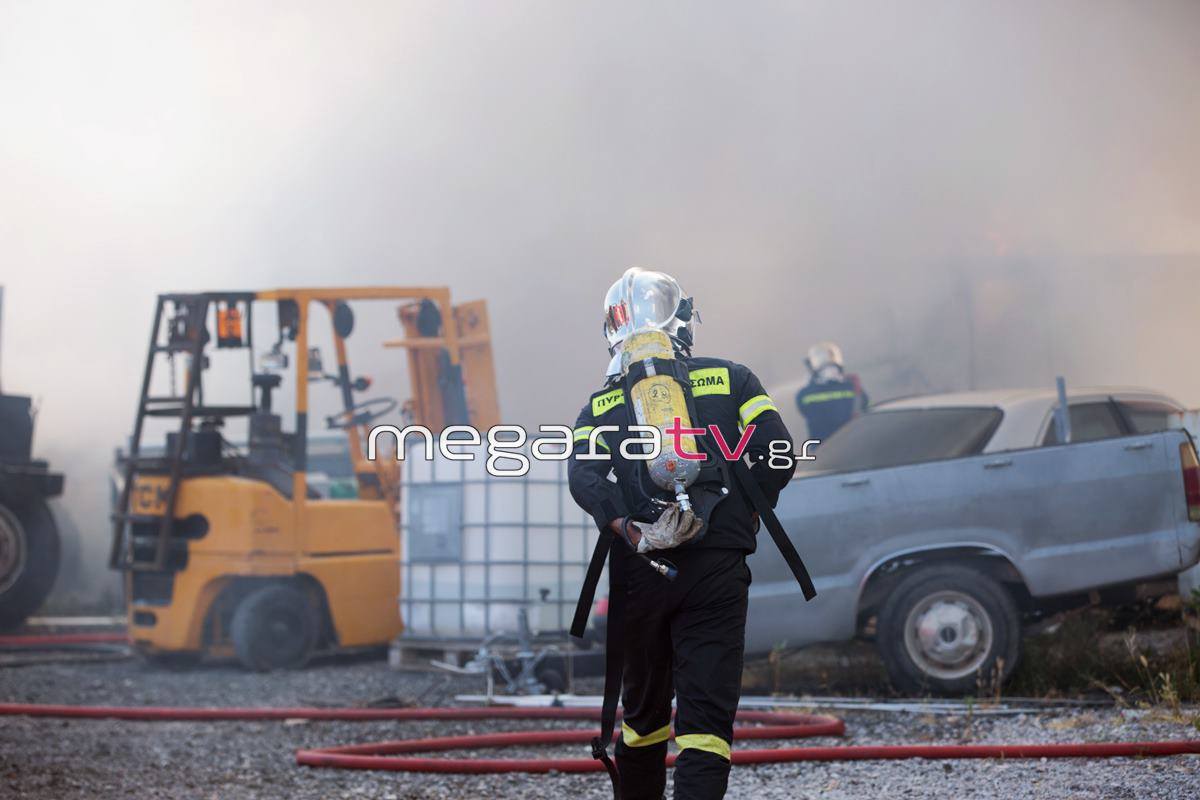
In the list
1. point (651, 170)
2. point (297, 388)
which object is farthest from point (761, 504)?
point (651, 170)

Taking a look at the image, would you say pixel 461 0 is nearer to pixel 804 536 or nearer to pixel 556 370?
pixel 556 370

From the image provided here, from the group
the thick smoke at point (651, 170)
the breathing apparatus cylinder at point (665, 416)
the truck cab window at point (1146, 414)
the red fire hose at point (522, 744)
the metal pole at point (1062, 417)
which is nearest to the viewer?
the breathing apparatus cylinder at point (665, 416)

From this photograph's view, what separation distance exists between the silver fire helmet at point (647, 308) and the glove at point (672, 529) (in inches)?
20.5

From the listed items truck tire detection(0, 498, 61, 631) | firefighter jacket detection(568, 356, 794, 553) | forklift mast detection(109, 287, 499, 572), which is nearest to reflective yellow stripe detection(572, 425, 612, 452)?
firefighter jacket detection(568, 356, 794, 553)

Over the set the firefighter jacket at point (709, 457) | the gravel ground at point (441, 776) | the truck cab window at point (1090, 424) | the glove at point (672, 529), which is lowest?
the gravel ground at point (441, 776)

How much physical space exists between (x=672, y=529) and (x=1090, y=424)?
14.5 ft

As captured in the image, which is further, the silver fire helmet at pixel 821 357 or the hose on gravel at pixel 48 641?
the hose on gravel at pixel 48 641

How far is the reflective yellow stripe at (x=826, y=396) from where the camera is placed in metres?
9.60

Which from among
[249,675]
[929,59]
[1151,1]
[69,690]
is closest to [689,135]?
[929,59]

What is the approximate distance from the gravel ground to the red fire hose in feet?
0.16

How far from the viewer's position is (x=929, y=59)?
14094 mm

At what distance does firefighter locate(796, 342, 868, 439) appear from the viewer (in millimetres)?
9625

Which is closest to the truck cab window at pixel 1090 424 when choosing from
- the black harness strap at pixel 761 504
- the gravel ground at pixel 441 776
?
the gravel ground at pixel 441 776

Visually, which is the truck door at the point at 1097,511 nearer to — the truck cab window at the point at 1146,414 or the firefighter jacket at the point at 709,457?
the truck cab window at the point at 1146,414
